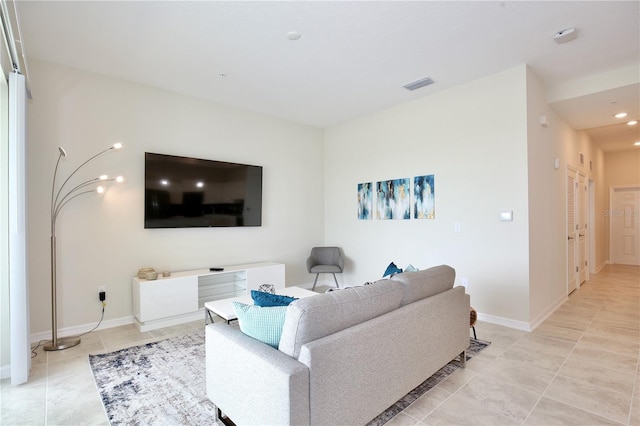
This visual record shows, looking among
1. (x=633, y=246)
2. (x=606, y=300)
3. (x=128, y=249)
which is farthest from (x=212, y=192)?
(x=633, y=246)

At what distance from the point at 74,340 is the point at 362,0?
13.6 feet

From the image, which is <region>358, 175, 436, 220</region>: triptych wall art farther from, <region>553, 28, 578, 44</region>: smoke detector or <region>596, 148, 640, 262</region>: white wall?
<region>596, 148, 640, 262</region>: white wall

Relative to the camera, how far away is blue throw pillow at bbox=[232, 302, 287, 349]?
1742 mm

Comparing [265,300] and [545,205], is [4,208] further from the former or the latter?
[545,205]

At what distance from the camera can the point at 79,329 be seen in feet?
11.7

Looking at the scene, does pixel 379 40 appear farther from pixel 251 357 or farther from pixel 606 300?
pixel 606 300

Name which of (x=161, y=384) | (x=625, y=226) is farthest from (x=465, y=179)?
(x=625, y=226)

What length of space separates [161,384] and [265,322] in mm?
1345

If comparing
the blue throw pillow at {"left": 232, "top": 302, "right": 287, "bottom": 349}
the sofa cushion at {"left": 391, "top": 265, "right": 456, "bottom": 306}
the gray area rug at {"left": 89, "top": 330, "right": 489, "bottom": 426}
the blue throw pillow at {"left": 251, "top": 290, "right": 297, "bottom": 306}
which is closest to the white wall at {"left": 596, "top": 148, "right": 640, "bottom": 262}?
the sofa cushion at {"left": 391, "top": 265, "right": 456, "bottom": 306}

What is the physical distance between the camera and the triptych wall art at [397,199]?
446 centimetres

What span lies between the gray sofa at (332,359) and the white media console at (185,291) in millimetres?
1993

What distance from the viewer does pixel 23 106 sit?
8.26 ft

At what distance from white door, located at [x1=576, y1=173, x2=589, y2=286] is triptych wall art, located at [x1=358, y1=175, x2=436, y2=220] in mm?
2975

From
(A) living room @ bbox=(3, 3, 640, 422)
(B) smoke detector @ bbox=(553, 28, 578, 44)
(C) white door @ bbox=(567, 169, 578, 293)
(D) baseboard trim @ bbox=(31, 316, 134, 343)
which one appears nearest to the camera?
Answer: (B) smoke detector @ bbox=(553, 28, 578, 44)
